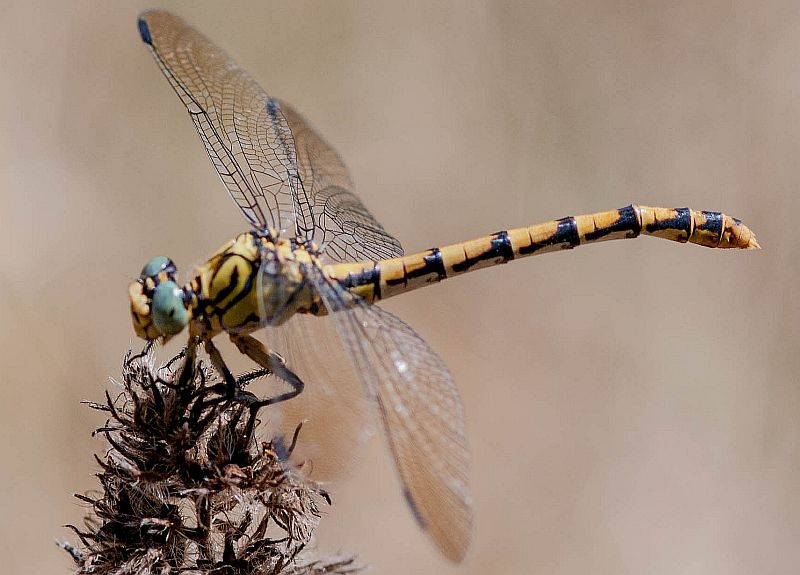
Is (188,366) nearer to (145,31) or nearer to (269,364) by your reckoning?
(269,364)

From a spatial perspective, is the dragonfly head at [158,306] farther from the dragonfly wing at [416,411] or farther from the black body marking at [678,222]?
the black body marking at [678,222]

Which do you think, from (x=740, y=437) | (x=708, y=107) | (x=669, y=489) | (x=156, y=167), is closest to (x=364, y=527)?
(x=669, y=489)

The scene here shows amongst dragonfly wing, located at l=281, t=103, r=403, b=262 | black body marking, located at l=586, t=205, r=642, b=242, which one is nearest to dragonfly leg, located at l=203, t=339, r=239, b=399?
dragonfly wing, located at l=281, t=103, r=403, b=262

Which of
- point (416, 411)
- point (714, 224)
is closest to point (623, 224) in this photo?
point (714, 224)

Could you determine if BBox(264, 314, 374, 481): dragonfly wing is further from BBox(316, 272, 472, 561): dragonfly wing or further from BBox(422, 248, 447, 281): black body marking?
BBox(422, 248, 447, 281): black body marking

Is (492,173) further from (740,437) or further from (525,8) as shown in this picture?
(740,437)

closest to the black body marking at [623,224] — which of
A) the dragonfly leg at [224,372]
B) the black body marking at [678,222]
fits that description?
the black body marking at [678,222]

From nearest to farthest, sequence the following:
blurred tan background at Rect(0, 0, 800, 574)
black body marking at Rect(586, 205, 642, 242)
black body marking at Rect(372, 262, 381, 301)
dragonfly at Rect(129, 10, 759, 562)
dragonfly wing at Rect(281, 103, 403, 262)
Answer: dragonfly at Rect(129, 10, 759, 562) < black body marking at Rect(372, 262, 381, 301) < dragonfly wing at Rect(281, 103, 403, 262) < black body marking at Rect(586, 205, 642, 242) < blurred tan background at Rect(0, 0, 800, 574)
